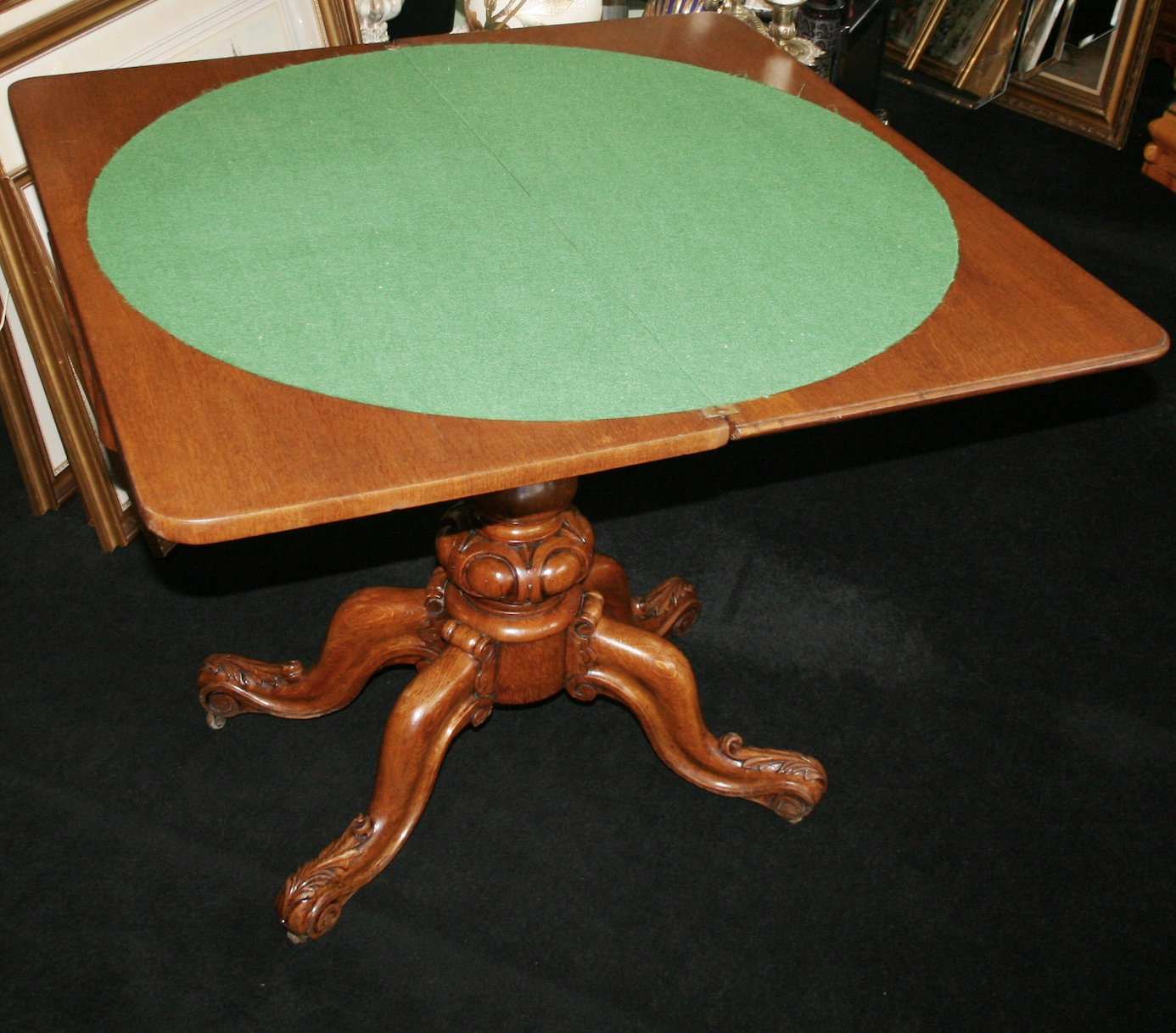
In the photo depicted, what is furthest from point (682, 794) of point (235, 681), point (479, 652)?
point (235, 681)

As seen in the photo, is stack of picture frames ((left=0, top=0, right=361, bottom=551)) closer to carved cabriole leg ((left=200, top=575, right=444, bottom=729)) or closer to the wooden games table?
the wooden games table

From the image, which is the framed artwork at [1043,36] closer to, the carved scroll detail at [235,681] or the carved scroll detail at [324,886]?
the carved scroll detail at [235,681]

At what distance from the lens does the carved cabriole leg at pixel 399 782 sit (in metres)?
1.30

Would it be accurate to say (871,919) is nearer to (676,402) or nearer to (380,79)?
(676,402)

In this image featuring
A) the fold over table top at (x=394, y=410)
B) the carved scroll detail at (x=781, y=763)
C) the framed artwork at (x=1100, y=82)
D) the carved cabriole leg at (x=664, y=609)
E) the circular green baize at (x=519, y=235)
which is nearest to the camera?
the fold over table top at (x=394, y=410)

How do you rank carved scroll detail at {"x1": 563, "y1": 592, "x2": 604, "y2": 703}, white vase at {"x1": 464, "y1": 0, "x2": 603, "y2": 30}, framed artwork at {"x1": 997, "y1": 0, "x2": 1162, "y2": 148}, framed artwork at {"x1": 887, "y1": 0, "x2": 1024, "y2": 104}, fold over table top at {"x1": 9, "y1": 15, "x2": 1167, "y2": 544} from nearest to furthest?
fold over table top at {"x1": 9, "y1": 15, "x2": 1167, "y2": 544} → carved scroll detail at {"x1": 563, "y1": 592, "x2": 604, "y2": 703} → white vase at {"x1": 464, "y1": 0, "x2": 603, "y2": 30} → framed artwork at {"x1": 997, "y1": 0, "x2": 1162, "y2": 148} → framed artwork at {"x1": 887, "y1": 0, "x2": 1024, "y2": 104}

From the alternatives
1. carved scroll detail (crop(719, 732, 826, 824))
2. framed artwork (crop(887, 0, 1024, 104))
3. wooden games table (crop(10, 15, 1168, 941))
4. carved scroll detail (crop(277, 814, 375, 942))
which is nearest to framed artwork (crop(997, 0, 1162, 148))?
framed artwork (crop(887, 0, 1024, 104))

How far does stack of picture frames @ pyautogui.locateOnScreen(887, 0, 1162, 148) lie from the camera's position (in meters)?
3.23

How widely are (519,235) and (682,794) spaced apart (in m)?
0.83

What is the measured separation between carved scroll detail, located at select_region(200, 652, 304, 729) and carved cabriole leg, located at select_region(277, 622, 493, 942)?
278mm

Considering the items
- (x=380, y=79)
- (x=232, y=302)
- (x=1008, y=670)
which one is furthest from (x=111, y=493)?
(x=1008, y=670)

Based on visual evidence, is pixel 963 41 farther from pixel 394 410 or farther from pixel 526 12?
pixel 394 410

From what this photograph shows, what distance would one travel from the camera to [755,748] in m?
1.49

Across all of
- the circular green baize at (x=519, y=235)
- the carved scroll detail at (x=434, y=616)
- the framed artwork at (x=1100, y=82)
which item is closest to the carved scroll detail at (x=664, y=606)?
the carved scroll detail at (x=434, y=616)
